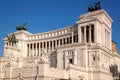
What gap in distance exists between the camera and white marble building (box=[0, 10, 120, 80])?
45.6m

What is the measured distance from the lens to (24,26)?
9538 cm

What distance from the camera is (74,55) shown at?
61.5 metres

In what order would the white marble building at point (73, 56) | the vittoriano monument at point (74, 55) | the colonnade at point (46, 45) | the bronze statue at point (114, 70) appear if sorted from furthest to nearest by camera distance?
the colonnade at point (46, 45) < the bronze statue at point (114, 70) < the vittoriano monument at point (74, 55) < the white marble building at point (73, 56)

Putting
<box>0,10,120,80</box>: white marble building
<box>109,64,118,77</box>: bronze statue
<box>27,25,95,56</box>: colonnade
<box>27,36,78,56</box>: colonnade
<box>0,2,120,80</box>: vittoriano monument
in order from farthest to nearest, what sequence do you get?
<box>27,36,78,56</box>: colonnade < <box>27,25,95,56</box>: colonnade < <box>109,64,118,77</box>: bronze statue < <box>0,2,120,80</box>: vittoriano monument < <box>0,10,120,80</box>: white marble building

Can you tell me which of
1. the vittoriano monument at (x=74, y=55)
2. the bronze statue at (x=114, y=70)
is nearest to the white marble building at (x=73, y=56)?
the vittoriano monument at (x=74, y=55)

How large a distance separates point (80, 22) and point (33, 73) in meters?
30.5

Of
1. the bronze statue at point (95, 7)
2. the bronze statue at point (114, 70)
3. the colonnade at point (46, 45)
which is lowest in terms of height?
the bronze statue at point (114, 70)

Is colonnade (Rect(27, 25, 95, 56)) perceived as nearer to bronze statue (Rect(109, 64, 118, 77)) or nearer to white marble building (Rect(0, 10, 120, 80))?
white marble building (Rect(0, 10, 120, 80))

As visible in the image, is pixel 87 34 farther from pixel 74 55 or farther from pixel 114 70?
pixel 74 55

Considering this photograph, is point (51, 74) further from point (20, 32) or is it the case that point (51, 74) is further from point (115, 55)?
point (20, 32)

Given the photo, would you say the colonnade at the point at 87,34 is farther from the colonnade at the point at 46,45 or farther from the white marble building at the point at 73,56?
the colonnade at the point at 46,45

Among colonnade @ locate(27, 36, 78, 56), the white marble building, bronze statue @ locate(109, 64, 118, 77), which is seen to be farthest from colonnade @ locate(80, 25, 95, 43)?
bronze statue @ locate(109, 64, 118, 77)

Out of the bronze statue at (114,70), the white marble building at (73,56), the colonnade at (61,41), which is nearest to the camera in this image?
the white marble building at (73,56)

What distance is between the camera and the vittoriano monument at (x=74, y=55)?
4634 cm
